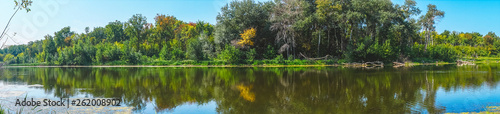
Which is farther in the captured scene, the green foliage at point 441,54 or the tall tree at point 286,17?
the green foliage at point 441,54

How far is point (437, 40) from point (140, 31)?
262 feet

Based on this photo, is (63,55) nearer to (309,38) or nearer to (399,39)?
(309,38)

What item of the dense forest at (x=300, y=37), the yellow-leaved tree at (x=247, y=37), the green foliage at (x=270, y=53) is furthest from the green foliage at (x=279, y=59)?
the yellow-leaved tree at (x=247, y=37)

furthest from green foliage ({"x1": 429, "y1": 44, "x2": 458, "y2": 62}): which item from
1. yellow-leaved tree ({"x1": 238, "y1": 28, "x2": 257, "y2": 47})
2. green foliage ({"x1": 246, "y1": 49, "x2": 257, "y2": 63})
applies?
yellow-leaved tree ({"x1": 238, "y1": 28, "x2": 257, "y2": 47})

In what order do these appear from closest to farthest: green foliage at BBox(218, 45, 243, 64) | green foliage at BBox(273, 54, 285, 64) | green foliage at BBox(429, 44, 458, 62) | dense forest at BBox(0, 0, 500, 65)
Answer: dense forest at BBox(0, 0, 500, 65)
green foliage at BBox(273, 54, 285, 64)
green foliage at BBox(218, 45, 243, 64)
green foliage at BBox(429, 44, 458, 62)

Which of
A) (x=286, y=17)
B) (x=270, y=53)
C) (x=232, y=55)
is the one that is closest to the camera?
(x=286, y=17)

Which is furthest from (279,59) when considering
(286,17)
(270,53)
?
(286,17)

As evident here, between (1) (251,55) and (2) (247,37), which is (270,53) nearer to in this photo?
(1) (251,55)

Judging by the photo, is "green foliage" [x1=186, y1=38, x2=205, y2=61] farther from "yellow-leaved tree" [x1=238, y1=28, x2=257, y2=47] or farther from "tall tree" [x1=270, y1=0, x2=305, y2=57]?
"tall tree" [x1=270, y1=0, x2=305, y2=57]

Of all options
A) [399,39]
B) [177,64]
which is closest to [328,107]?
[177,64]

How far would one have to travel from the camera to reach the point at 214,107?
35.9 ft

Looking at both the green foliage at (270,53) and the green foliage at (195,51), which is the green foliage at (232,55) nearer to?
the green foliage at (270,53)

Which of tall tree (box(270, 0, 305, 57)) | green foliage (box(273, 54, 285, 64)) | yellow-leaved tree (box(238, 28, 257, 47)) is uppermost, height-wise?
tall tree (box(270, 0, 305, 57))

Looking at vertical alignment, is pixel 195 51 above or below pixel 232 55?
above
